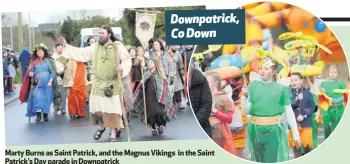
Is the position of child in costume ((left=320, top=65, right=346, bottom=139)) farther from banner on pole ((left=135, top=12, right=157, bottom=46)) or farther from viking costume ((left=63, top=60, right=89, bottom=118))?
viking costume ((left=63, top=60, right=89, bottom=118))

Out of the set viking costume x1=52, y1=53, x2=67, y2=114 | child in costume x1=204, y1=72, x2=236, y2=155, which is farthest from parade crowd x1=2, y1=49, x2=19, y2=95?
child in costume x1=204, y1=72, x2=236, y2=155

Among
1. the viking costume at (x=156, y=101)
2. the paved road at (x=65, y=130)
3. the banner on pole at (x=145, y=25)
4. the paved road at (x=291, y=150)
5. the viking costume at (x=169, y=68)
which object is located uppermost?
the banner on pole at (x=145, y=25)

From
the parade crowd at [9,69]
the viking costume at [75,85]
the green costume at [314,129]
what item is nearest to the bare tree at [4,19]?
the parade crowd at [9,69]

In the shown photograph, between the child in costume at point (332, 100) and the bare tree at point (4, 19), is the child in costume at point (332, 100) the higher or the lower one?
the lower one

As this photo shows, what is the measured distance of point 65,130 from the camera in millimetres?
6496

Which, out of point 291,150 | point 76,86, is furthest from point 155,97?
point 291,150

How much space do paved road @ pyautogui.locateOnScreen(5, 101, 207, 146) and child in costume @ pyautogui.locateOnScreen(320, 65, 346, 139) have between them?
1273 mm

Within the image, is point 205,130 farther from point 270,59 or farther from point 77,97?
point 77,97

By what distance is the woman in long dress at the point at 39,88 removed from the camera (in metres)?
6.55

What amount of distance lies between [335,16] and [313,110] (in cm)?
98

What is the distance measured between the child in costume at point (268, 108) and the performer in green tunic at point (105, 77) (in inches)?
51.7

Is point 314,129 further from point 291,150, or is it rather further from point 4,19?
point 4,19

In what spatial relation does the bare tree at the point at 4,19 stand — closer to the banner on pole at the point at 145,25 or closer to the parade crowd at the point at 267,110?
the banner on pole at the point at 145,25

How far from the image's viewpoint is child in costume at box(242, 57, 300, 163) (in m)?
6.31
